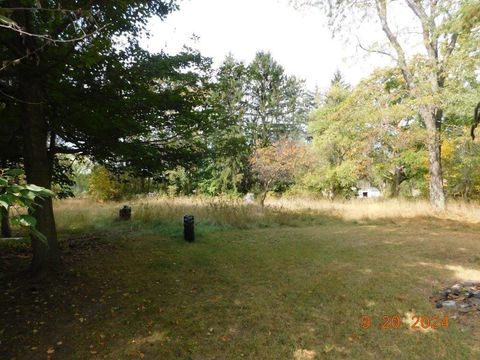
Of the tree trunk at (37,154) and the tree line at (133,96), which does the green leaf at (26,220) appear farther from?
the tree trunk at (37,154)

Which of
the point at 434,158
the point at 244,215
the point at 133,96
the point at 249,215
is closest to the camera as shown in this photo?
the point at 133,96

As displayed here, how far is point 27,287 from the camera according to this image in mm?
4469

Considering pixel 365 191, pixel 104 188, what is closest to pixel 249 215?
pixel 104 188

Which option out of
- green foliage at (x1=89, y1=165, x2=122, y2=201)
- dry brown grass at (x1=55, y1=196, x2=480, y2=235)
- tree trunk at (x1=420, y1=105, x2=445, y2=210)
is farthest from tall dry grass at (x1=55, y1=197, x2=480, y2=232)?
green foliage at (x1=89, y1=165, x2=122, y2=201)

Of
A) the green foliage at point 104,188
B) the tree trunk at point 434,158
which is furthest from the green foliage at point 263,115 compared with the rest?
the tree trunk at point 434,158

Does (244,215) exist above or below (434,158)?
below

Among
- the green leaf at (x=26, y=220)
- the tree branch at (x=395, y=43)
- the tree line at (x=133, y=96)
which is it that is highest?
the tree branch at (x=395, y=43)

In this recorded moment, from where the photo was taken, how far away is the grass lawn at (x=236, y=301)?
3287 mm

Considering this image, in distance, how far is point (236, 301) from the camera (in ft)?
14.5


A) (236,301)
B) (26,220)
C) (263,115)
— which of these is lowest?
(236,301)

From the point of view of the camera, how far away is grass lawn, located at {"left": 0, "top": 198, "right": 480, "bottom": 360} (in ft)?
10.8

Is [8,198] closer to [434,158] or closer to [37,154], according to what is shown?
[37,154]

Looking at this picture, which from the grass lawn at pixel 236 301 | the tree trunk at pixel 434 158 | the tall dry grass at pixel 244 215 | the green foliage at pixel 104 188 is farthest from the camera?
the green foliage at pixel 104 188

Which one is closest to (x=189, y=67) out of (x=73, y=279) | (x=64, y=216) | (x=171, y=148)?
(x=171, y=148)
